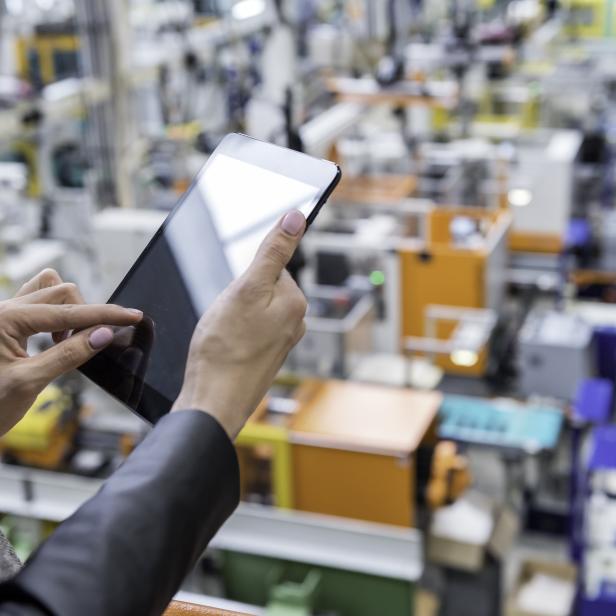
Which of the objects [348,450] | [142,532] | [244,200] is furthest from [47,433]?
[142,532]

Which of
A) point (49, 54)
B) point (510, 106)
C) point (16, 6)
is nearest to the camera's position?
point (16, 6)

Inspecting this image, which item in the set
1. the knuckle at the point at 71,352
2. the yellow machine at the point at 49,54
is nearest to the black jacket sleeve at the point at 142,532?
the knuckle at the point at 71,352

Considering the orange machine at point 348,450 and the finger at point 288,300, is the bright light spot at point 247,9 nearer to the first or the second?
the orange machine at point 348,450

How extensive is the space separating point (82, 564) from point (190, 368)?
0.24 metres

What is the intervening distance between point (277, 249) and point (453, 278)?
7.81 m

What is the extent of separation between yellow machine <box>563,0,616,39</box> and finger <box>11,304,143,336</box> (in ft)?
66.4

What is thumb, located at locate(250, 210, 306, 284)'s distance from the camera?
1035mm

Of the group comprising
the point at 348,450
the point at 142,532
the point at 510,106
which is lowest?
the point at 348,450

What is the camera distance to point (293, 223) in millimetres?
1080

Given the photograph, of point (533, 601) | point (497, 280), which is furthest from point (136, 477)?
point (497, 280)

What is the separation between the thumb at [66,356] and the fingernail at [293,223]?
271mm

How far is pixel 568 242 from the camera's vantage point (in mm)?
9883

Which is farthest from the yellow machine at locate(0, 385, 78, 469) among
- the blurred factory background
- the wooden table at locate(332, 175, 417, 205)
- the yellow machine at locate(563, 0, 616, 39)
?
the yellow machine at locate(563, 0, 616, 39)

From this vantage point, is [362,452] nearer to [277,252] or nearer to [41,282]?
[41,282]
